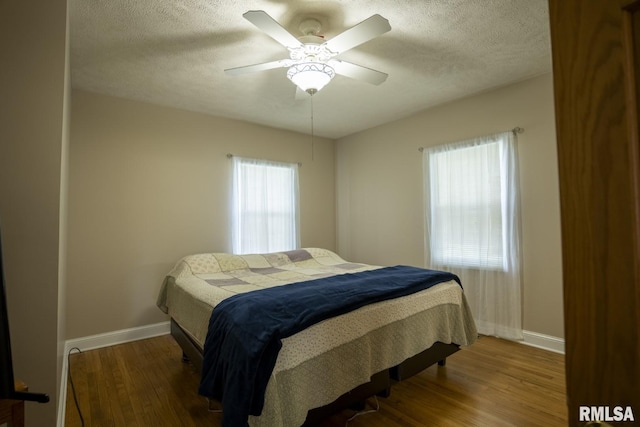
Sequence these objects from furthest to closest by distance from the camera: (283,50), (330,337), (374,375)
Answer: (283,50)
(374,375)
(330,337)

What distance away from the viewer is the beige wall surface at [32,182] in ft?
4.45

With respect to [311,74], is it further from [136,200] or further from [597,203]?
[136,200]

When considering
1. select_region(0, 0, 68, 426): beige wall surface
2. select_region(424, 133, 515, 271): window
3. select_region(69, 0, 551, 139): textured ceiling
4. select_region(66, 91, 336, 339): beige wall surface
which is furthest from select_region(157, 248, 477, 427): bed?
select_region(69, 0, 551, 139): textured ceiling

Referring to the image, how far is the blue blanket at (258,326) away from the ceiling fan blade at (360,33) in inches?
60.4

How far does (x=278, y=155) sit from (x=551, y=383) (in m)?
3.68

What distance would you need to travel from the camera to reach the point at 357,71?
2193 millimetres

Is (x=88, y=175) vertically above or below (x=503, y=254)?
above

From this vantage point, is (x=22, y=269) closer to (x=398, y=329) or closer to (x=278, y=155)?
(x=398, y=329)

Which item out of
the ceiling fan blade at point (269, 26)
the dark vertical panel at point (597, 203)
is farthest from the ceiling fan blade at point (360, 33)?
the dark vertical panel at point (597, 203)

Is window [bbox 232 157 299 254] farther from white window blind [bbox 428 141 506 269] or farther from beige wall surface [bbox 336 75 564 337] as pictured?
white window blind [bbox 428 141 506 269]

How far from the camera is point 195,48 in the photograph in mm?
2299

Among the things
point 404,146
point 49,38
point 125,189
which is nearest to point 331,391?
point 49,38

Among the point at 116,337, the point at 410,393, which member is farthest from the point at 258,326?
the point at 116,337

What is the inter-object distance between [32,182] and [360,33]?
72.0 inches
